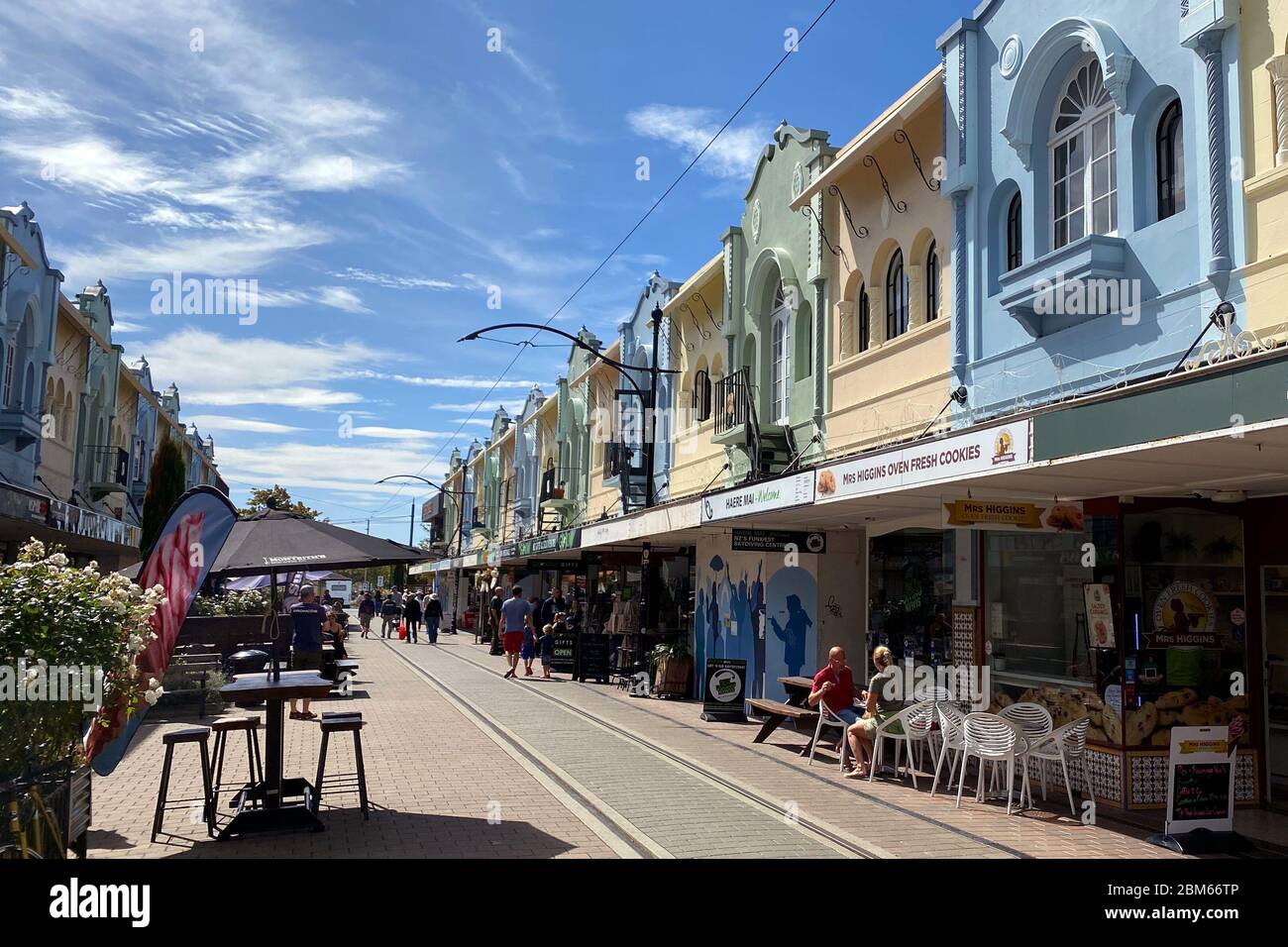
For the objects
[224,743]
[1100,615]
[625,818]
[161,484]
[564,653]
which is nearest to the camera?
[625,818]

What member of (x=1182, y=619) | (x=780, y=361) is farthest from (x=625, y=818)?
(x=780, y=361)

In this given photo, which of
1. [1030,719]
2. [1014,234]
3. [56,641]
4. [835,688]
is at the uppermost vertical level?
[1014,234]

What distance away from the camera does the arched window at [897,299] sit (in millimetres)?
13625

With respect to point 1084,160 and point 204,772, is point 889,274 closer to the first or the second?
point 1084,160

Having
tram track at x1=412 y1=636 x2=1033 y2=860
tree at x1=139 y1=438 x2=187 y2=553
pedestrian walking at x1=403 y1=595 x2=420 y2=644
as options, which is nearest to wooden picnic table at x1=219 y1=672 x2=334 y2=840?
tram track at x1=412 y1=636 x2=1033 y2=860

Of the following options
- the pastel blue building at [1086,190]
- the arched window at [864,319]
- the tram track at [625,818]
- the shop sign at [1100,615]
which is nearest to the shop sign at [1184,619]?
the shop sign at [1100,615]

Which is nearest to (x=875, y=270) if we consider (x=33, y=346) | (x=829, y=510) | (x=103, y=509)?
(x=829, y=510)

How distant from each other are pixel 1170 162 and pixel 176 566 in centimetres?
878

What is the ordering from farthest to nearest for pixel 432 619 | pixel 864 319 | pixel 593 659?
pixel 432 619
pixel 593 659
pixel 864 319

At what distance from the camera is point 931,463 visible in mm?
8625

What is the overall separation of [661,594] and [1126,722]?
15570mm

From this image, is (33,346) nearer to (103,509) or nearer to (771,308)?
(103,509)

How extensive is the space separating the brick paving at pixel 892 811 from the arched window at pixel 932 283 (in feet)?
17.9
